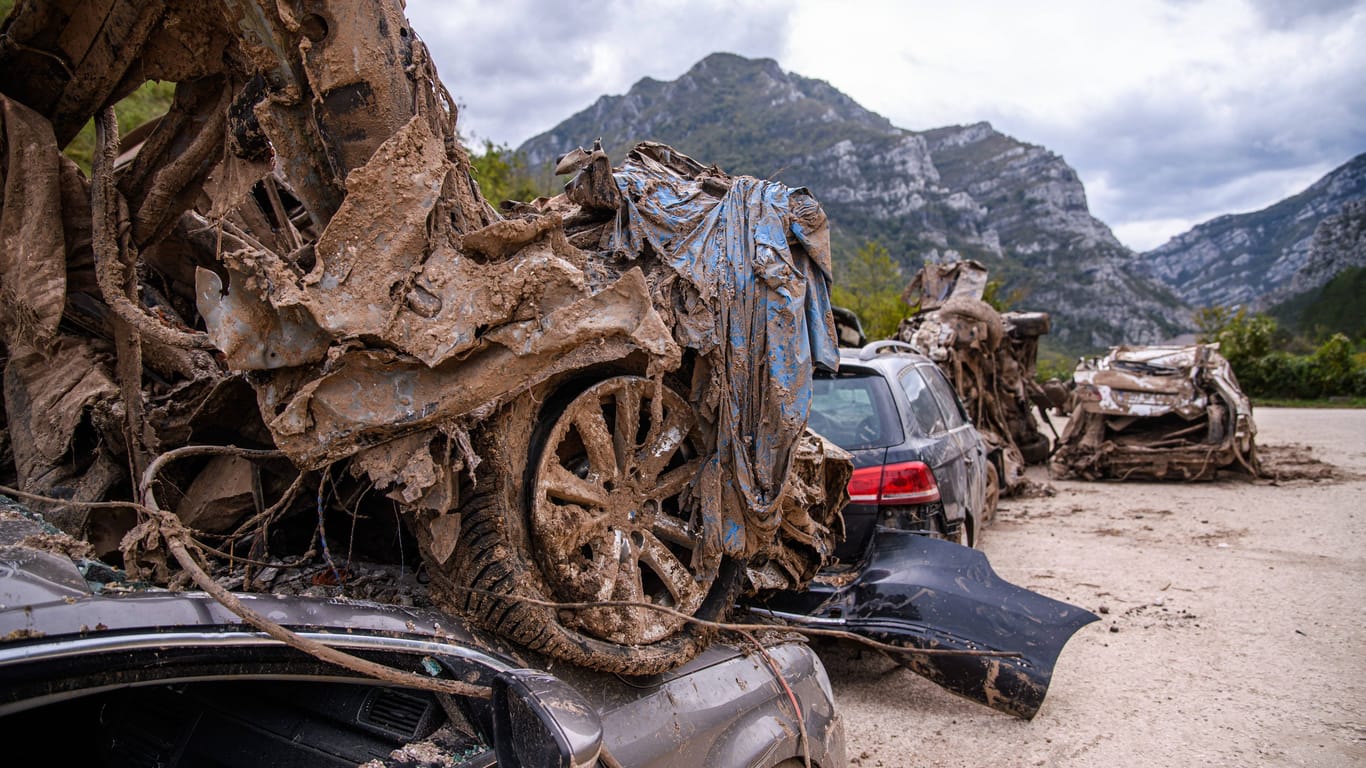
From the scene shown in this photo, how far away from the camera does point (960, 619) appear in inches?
145

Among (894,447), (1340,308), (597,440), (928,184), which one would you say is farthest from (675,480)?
(928,184)

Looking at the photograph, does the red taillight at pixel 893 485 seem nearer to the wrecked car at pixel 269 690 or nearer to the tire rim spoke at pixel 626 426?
the tire rim spoke at pixel 626 426

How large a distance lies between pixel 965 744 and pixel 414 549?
→ 281cm

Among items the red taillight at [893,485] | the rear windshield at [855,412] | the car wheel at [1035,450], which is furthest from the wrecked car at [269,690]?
the car wheel at [1035,450]

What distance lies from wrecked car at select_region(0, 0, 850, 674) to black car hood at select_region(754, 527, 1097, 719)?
687 mm

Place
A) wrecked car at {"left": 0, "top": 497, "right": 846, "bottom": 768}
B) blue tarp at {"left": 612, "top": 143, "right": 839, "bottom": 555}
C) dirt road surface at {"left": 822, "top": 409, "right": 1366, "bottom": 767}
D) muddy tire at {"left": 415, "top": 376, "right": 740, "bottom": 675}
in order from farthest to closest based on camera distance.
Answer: dirt road surface at {"left": 822, "top": 409, "right": 1366, "bottom": 767}
blue tarp at {"left": 612, "top": 143, "right": 839, "bottom": 555}
muddy tire at {"left": 415, "top": 376, "right": 740, "bottom": 675}
wrecked car at {"left": 0, "top": 497, "right": 846, "bottom": 768}

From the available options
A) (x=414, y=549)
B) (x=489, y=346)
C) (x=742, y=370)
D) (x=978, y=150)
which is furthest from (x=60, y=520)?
(x=978, y=150)

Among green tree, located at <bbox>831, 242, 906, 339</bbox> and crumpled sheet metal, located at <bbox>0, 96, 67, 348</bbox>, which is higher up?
green tree, located at <bbox>831, 242, 906, 339</bbox>

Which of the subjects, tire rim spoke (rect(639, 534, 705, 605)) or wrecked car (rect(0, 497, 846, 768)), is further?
tire rim spoke (rect(639, 534, 705, 605))

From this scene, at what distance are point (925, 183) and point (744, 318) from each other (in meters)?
116

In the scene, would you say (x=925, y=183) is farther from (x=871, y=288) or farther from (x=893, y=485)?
(x=893, y=485)

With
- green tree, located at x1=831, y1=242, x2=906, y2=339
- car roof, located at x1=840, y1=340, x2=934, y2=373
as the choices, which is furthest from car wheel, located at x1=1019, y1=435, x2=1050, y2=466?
green tree, located at x1=831, y1=242, x2=906, y2=339

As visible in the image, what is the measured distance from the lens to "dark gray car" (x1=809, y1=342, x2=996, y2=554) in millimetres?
4391

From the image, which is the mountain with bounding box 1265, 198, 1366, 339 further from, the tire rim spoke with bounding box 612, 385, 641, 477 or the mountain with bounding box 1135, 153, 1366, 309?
the tire rim spoke with bounding box 612, 385, 641, 477
